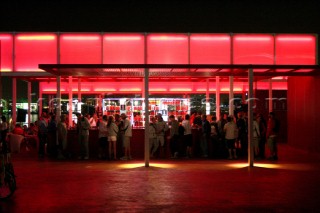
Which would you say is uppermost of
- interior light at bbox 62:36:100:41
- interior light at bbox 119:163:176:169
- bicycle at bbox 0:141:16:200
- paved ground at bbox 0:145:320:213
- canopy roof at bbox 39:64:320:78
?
interior light at bbox 62:36:100:41

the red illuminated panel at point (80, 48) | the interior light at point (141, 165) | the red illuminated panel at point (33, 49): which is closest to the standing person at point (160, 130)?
the interior light at point (141, 165)

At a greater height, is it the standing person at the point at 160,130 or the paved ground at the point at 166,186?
the standing person at the point at 160,130

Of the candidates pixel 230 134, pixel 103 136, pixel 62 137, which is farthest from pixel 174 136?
pixel 62 137

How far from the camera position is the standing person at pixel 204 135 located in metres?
17.1

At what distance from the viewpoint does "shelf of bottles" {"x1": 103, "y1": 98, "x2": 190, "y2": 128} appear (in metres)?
20.4

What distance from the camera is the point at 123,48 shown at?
22.0 meters

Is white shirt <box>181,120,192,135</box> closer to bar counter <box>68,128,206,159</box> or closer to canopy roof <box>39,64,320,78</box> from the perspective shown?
bar counter <box>68,128,206,159</box>

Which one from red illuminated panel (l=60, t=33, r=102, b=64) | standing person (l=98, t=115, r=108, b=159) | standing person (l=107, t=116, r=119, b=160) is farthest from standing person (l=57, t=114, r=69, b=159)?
red illuminated panel (l=60, t=33, r=102, b=64)

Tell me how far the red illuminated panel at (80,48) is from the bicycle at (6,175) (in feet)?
39.6

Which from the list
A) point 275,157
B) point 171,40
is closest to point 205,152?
point 275,157

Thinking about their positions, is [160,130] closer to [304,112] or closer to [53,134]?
[53,134]

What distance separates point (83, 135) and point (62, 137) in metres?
0.89

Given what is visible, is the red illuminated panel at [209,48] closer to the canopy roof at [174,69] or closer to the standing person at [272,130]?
the canopy roof at [174,69]

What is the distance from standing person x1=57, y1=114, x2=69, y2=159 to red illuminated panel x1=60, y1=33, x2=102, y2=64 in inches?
206
